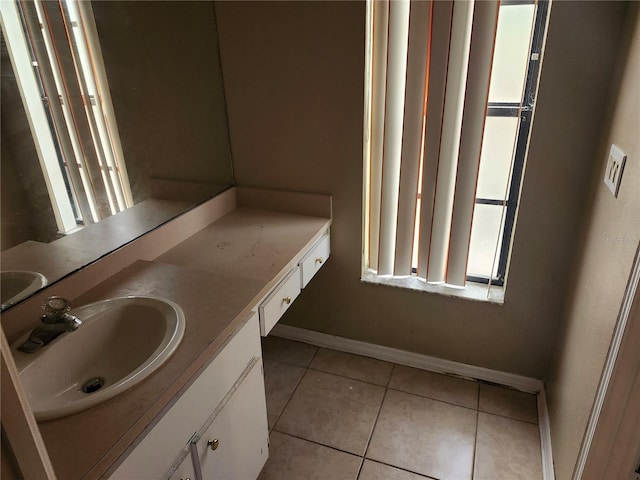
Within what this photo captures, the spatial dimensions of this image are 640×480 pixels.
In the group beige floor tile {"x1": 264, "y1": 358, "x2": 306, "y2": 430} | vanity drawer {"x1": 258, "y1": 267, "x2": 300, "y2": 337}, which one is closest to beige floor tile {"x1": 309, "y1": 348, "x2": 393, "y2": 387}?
beige floor tile {"x1": 264, "y1": 358, "x2": 306, "y2": 430}

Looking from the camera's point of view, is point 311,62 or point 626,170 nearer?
point 626,170

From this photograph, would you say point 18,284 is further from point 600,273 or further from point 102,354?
point 600,273

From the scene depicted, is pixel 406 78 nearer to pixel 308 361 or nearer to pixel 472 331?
pixel 472 331

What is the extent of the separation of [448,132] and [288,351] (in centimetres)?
134

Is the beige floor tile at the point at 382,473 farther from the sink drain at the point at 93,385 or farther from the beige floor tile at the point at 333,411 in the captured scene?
the sink drain at the point at 93,385

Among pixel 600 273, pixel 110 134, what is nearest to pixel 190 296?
pixel 110 134

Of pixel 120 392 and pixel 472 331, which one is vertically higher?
pixel 120 392

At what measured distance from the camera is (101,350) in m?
1.20

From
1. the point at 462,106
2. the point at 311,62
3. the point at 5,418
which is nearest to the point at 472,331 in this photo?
the point at 462,106

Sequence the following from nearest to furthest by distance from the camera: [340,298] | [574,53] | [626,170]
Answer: [626,170] → [574,53] → [340,298]

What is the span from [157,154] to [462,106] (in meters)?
1.17

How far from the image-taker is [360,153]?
188 centimetres

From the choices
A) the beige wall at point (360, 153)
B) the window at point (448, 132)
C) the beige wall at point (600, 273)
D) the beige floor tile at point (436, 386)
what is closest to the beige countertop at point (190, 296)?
the beige wall at point (360, 153)

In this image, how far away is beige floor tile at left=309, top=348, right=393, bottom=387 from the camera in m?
2.15
